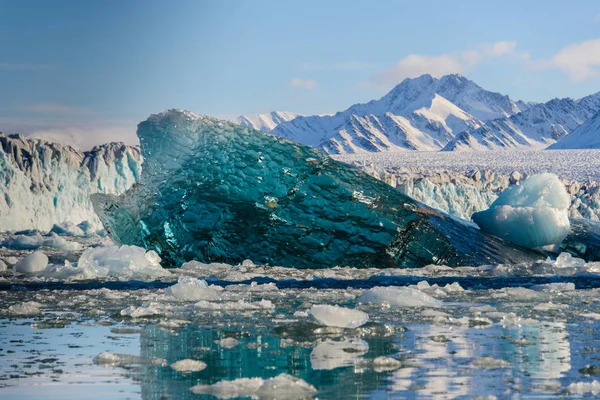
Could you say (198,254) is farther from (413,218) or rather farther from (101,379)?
(101,379)

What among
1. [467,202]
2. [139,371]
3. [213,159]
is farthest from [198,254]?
[467,202]

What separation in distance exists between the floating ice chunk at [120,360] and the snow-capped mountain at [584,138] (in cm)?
12748

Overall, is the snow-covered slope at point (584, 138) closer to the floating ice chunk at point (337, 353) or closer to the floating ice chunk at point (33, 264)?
the floating ice chunk at point (33, 264)

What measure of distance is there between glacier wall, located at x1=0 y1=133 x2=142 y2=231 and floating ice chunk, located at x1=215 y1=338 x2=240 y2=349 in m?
21.3

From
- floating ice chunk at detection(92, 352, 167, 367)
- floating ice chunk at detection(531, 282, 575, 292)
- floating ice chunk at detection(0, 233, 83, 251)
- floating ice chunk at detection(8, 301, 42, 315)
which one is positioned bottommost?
floating ice chunk at detection(92, 352, 167, 367)

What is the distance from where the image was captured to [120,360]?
174 inches

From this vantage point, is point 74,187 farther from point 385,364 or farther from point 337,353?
point 385,364

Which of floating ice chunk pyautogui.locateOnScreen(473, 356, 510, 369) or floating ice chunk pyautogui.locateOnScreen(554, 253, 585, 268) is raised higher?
floating ice chunk pyautogui.locateOnScreen(554, 253, 585, 268)

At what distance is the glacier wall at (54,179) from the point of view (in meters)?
26.0

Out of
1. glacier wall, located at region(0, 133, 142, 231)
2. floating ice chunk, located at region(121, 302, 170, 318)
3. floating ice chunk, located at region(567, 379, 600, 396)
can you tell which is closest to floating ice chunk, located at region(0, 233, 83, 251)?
glacier wall, located at region(0, 133, 142, 231)

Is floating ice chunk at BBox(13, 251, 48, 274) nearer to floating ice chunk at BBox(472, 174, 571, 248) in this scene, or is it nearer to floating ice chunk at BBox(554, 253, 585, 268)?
floating ice chunk at BBox(472, 174, 571, 248)

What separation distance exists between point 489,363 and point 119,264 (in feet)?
22.8

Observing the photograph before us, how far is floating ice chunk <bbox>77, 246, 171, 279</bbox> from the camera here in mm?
10141

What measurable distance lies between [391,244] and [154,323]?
18.9 ft
